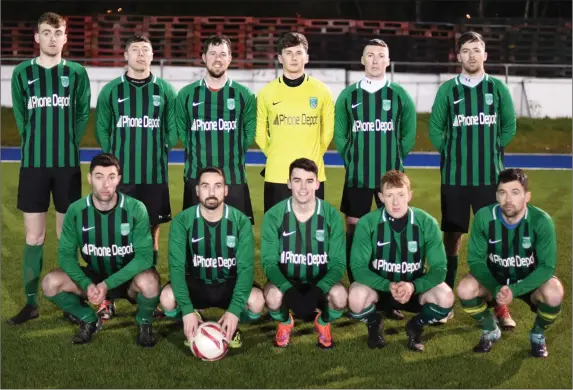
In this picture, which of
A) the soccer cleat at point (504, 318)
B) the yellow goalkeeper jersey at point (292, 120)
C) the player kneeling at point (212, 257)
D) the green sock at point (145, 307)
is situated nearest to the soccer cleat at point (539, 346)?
the soccer cleat at point (504, 318)

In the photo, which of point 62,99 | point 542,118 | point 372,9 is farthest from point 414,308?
point 372,9

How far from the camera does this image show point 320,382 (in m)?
3.89

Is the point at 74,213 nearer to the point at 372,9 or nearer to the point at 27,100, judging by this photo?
the point at 27,100

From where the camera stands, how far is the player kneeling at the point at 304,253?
4.32 m

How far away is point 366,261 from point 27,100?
7.82 ft

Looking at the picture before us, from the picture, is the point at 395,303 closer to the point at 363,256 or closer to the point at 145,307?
the point at 363,256

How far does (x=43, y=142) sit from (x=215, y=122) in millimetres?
1079

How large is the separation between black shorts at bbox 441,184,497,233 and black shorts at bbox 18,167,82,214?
2368 millimetres

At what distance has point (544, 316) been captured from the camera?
167 inches

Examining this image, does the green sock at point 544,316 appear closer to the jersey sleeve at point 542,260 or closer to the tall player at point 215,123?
the jersey sleeve at point 542,260

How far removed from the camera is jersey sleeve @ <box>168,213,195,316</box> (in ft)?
13.9

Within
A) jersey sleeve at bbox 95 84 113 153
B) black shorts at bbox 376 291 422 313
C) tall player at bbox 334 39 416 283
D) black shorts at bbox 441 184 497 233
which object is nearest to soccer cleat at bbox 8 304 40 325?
jersey sleeve at bbox 95 84 113 153

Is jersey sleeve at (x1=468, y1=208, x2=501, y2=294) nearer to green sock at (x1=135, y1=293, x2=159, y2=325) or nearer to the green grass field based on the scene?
the green grass field

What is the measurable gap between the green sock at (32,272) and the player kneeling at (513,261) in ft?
8.46
